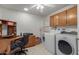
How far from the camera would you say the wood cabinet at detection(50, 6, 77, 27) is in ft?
4.93

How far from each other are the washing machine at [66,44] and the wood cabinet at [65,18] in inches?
7.3

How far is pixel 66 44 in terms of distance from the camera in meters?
1.59

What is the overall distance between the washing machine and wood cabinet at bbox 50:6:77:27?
0.18 meters

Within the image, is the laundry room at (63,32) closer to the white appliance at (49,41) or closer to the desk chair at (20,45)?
the white appliance at (49,41)

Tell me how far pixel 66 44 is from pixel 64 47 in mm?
85

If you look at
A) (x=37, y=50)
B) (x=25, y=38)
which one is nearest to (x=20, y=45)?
(x=25, y=38)

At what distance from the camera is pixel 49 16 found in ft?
5.40

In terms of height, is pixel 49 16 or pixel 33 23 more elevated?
pixel 49 16

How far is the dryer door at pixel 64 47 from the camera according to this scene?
4.98 ft

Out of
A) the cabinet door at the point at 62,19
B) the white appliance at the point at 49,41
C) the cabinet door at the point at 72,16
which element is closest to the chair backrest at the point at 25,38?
the white appliance at the point at 49,41
